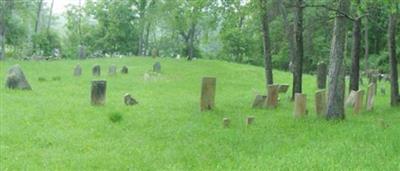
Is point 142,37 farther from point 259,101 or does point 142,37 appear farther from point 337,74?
point 337,74

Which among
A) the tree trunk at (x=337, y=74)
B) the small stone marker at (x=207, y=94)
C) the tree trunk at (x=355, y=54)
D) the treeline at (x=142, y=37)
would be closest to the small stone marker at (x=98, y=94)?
the small stone marker at (x=207, y=94)

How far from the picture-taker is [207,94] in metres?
16.8

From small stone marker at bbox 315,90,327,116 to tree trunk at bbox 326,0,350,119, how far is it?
0.53 metres

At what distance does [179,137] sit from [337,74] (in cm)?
485

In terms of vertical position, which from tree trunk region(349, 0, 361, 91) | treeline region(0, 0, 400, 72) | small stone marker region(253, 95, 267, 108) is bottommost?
small stone marker region(253, 95, 267, 108)

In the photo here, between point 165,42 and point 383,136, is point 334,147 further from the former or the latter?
point 165,42

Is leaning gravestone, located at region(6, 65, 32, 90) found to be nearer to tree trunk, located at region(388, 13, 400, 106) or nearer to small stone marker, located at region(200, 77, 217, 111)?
small stone marker, located at region(200, 77, 217, 111)

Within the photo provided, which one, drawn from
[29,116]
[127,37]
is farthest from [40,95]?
[127,37]

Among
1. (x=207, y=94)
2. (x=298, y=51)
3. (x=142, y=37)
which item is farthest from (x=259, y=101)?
(x=142, y=37)

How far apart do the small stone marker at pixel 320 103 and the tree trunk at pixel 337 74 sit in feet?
1.74

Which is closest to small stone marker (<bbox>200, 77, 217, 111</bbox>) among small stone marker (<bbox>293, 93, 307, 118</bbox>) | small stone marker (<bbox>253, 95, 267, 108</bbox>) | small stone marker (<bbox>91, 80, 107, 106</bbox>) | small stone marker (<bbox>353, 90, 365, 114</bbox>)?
small stone marker (<bbox>253, 95, 267, 108</bbox>)

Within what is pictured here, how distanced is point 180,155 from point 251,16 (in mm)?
10019

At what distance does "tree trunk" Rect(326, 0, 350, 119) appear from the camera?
1443 cm

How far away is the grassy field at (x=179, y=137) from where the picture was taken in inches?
371
